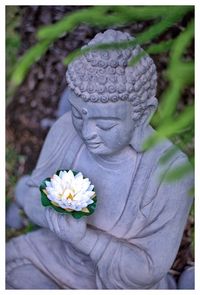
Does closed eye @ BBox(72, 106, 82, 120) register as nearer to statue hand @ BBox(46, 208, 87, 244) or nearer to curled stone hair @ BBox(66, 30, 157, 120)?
curled stone hair @ BBox(66, 30, 157, 120)

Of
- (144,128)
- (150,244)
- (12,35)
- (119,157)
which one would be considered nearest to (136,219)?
(150,244)

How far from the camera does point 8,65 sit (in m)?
3.78

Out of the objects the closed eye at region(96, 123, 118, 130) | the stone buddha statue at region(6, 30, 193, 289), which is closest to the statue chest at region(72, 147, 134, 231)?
the stone buddha statue at region(6, 30, 193, 289)

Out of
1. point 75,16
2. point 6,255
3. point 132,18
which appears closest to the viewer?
point 75,16

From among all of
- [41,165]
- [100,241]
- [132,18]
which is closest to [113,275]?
[100,241]

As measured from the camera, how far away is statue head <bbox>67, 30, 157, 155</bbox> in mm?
1817

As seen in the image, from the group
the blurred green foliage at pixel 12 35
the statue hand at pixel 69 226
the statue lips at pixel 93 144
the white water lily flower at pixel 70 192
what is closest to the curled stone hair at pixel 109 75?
the statue lips at pixel 93 144

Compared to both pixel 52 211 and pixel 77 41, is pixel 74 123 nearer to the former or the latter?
pixel 52 211

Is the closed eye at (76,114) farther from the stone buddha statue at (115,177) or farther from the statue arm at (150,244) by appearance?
the statue arm at (150,244)

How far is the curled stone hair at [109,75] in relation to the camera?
5.95 feet

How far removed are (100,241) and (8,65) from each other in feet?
6.35

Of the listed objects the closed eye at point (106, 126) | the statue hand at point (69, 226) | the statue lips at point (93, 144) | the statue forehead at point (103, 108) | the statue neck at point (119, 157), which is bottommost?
the statue hand at point (69, 226)

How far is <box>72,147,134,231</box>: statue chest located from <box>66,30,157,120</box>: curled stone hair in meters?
0.30

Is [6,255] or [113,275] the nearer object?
[113,275]
